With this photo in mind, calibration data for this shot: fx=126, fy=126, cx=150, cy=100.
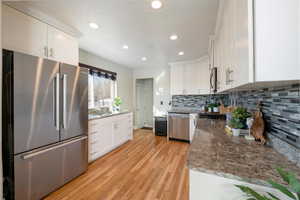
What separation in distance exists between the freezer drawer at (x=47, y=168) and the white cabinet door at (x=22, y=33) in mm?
1259

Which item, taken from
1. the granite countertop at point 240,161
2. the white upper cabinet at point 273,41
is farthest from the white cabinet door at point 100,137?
the white upper cabinet at point 273,41

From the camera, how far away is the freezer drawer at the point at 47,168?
1335mm

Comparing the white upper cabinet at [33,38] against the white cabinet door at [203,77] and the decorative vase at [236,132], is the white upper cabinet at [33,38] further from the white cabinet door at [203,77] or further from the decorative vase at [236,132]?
the white cabinet door at [203,77]

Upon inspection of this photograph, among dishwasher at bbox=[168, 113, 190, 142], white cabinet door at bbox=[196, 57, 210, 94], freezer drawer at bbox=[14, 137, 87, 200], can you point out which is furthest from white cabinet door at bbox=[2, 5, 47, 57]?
white cabinet door at bbox=[196, 57, 210, 94]

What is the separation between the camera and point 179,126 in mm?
3688

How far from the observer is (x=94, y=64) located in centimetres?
339

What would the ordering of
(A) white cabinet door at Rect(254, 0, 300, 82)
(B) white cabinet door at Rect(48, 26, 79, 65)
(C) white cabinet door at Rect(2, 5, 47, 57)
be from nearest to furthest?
(A) white cabinet door at Rect(254, 0, 300, 82) < (C) white cabinet door at Rect(2, 5, 47, 57) < (B) white cabinet door at Rect(48, 26, 79, 65)

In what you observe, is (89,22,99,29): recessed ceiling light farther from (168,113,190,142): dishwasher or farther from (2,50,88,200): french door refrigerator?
(168,113,190,142): dishwasher

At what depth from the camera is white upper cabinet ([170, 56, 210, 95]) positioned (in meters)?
3.76

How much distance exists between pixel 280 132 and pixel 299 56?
64 cm

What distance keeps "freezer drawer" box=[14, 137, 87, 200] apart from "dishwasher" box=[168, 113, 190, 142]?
2.47 metres

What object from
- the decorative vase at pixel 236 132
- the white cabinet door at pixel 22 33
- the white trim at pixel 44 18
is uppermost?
the white trim at pixel 44 18

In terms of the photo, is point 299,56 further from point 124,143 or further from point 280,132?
point 124,143

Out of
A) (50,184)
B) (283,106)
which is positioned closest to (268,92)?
(283,106)
